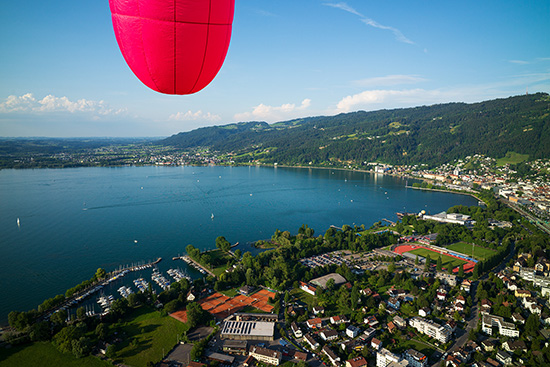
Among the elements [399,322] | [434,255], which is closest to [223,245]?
[399,322]

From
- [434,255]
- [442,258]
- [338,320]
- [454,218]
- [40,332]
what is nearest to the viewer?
[40,332]

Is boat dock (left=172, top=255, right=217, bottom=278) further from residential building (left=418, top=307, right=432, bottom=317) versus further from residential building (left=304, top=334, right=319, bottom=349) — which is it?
residential building (left=418, top=307, right=432, bottom=317)

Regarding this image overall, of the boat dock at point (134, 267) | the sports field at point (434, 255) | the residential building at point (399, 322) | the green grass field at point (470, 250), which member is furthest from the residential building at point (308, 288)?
the green grass field at point (470, 250)

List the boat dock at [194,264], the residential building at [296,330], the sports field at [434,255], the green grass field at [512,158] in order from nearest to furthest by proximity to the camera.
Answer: the residential building at [296,330] → the boat dock at [194,264] → the sports field at [434,255] → the green grass field at [512,158]

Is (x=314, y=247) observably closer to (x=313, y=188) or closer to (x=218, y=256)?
(x=218, y=256)

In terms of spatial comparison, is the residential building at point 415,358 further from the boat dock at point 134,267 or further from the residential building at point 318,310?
the boat dock at point 134,267

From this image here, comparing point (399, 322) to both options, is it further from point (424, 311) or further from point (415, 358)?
point (415, 358)
